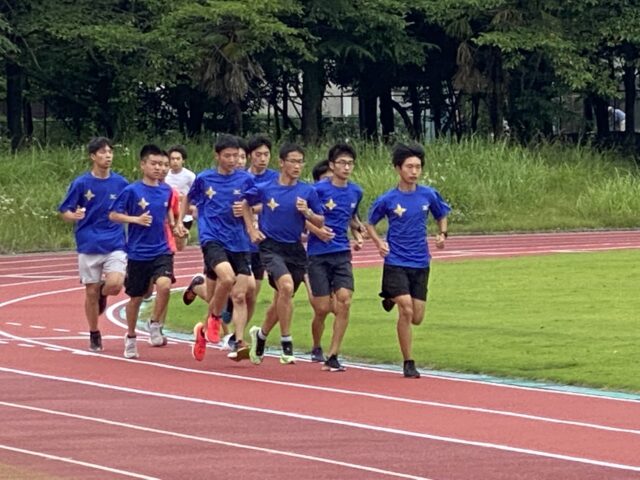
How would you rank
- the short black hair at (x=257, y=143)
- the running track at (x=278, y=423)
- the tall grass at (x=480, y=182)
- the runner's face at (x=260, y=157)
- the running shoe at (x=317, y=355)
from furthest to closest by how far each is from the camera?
1. the tall grass at (x=480, y=182)
2. the short black hair at (x=257, y=143)
3. the runner's face at (x=260, y=157)
4. the running shoe at (x=317, y=355)
5. the running track at (x=278, y=423)

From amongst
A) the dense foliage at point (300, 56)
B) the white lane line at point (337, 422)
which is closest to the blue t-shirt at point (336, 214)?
the white lane line at point (337, 422)

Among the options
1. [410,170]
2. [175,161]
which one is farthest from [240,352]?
[175,161]

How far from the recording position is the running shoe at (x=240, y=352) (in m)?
14.2

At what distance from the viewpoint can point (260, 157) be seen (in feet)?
49.9

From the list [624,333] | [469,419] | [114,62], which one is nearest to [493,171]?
[114,62]

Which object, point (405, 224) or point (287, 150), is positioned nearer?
point (405, 224)

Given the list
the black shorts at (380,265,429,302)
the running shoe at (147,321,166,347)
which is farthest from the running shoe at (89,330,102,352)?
the black shorts at (380,265,429,302)

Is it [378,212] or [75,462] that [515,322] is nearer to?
[378,212]

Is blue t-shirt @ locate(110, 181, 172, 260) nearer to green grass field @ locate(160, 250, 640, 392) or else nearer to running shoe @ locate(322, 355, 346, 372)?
green grass field @ locate(160, 250, 640, 392)

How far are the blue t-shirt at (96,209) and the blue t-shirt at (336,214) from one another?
2.10m

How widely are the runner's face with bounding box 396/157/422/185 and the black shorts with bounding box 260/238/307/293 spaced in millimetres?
1226

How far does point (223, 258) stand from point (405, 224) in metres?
2.04

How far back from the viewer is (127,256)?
1517 cm

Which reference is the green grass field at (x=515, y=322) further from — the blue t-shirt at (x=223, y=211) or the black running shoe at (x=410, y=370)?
the blue t-shirt at (x=223, y=211)
